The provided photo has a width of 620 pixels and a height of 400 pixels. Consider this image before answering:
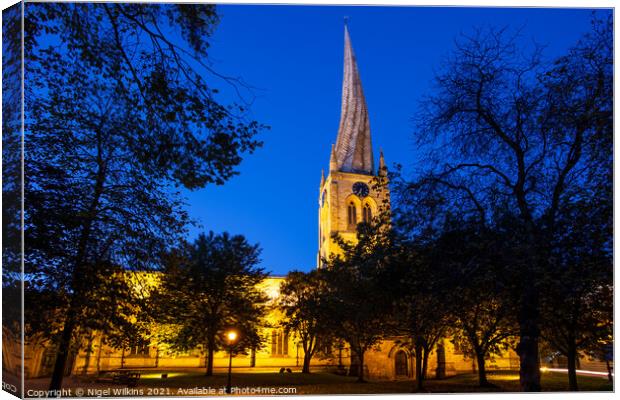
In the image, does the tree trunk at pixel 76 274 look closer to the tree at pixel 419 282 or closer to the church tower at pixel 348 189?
the tree at pixel 419 282

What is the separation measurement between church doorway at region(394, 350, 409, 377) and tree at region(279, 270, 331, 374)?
862 cm

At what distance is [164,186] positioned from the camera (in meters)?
10.8

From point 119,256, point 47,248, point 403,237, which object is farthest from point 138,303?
point 403,237

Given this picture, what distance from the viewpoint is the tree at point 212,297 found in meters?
20.0

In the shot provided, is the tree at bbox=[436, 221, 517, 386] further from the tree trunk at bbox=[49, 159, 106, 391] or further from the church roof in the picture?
the church roof

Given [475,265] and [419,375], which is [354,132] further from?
[475,265]

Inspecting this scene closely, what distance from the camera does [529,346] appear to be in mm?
10664

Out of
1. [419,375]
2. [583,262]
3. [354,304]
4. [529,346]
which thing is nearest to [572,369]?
[529,346]

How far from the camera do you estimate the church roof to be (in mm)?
49250

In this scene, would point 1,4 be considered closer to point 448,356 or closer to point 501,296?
point 501,296

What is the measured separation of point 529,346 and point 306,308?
59.9 ft

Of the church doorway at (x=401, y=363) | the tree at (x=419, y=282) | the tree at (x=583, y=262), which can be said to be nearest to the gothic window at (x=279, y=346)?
the church doorway at (x=401, y=363)

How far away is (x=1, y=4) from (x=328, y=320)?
21.0 meters

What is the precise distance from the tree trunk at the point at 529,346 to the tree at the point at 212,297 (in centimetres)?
1122
